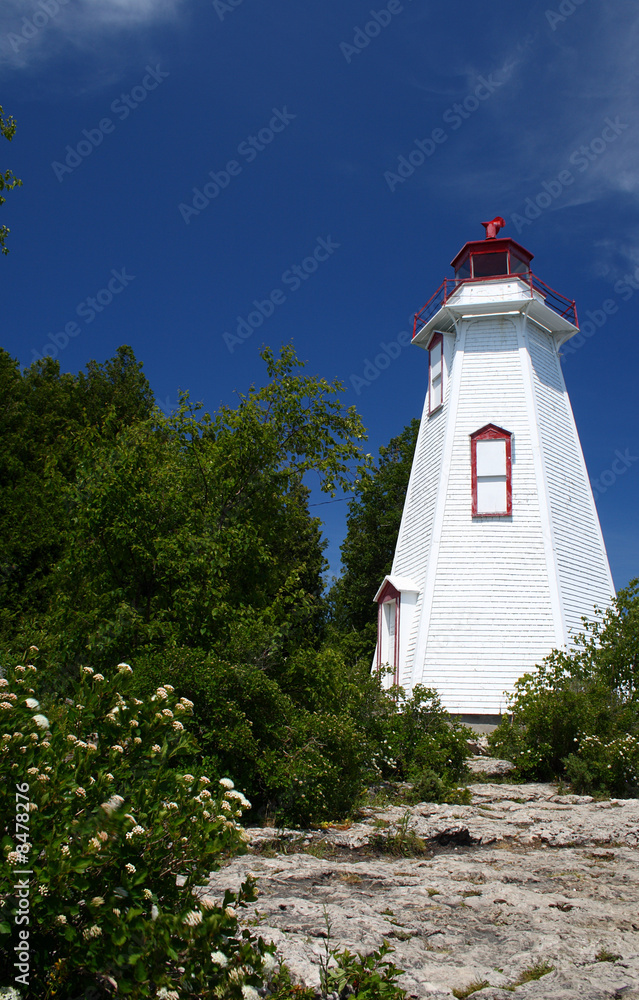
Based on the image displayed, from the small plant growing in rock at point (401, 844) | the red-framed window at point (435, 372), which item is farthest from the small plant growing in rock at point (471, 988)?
the red-framed window at point (435, 372)

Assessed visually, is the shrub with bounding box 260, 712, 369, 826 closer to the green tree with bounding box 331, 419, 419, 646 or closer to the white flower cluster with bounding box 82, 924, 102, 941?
the white flower cluster with bounding box 82, 924, 102, 941

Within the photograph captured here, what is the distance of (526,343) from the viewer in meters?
19.8

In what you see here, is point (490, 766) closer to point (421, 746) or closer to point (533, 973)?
point (421, 746)

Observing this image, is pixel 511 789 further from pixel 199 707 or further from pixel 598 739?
pixel 199 707

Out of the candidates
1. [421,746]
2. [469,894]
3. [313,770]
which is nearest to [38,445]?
[421,746]

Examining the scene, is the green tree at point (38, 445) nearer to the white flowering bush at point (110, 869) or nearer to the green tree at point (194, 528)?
the green tree at point (194, 528)

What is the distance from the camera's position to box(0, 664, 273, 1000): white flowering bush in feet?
9.16

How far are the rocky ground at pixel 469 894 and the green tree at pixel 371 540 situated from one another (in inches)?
831

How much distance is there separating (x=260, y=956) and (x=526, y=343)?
1914 centimetres

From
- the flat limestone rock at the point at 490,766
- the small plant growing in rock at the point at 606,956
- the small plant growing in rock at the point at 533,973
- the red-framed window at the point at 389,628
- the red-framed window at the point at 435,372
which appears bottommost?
the small plant growing in rock at the point at 533,973

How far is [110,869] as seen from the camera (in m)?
3.07

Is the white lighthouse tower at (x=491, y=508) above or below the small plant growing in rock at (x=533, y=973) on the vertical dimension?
above

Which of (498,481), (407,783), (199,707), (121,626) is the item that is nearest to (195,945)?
(199,707)

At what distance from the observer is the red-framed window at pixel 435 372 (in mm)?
20812
